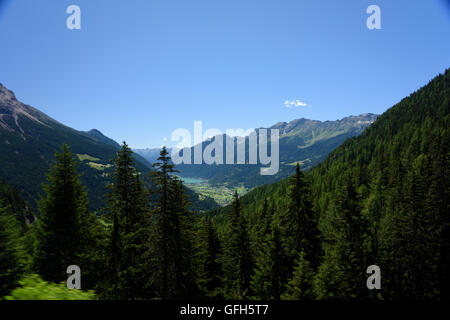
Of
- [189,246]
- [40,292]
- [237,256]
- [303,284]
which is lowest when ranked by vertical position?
[237,256]

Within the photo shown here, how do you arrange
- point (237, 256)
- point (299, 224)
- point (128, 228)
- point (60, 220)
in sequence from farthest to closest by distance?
point (237, 256) < point (299, 224) < point (128, 228) < point (60, 220)

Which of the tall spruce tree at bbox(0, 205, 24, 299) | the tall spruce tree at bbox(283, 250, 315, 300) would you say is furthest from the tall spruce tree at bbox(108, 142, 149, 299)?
the tall spruce tree at bbox(283, 250, 315, 300)

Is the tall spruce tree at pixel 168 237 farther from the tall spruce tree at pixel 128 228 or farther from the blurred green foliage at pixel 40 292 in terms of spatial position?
the blurred green foliage at pixel 40 292

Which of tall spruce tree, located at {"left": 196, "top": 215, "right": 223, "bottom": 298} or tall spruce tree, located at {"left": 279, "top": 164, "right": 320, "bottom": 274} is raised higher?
tall spruce tree, located at {"left": 279, "top": 164, "right": 320, "bottom": 274}

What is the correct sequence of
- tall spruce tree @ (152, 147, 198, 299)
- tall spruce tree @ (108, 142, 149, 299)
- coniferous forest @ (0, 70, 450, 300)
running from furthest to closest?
tall spruce tree @ (152, 147, 198, 299), tall spruce tree @ (108, 142, 149, 299), coniferous forest @ (0, 70, 450, 300)

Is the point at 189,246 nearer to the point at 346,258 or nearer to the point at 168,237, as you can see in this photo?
the point at 168,237

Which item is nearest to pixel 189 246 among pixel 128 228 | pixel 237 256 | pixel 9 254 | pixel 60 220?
pixel 128 228

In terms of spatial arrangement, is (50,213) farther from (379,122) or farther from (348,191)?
(379,122)

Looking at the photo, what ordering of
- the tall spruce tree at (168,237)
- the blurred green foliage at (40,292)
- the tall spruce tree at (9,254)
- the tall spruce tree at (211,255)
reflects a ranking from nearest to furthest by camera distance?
the blurred green foliage at (40,292) → the tall spruce tree at (9,254) → the tall spruce tree at (168,237) → the tall spruce tree at (211,255)

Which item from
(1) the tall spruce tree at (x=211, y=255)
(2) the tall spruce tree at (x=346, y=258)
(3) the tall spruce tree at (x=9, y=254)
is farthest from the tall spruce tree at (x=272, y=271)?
(3) the tall spruce tree at (x=9, y=254)

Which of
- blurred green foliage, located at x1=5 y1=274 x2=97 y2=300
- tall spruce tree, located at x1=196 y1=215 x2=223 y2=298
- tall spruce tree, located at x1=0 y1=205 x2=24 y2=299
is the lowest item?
tall spruce tree, located at x1=196 y1=215 x2=223 y2=298

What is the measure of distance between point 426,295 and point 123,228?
31.5m

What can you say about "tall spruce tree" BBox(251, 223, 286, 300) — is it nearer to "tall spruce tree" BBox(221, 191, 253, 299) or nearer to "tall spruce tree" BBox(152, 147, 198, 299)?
"tall spruce tree" BBox(221, 191, 253, 299)

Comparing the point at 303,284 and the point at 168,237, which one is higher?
the point at 168,237
